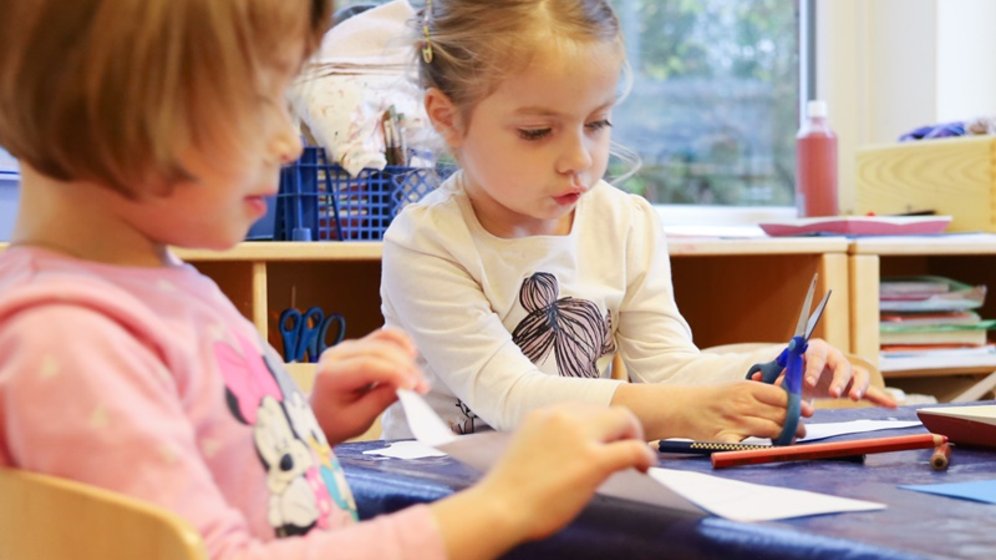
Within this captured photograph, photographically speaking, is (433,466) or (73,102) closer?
(73,102)

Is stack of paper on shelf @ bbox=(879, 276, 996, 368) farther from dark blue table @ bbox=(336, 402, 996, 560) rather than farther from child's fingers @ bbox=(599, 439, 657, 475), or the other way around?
child's fingers @ bbox=(599, 439, 657, 475)

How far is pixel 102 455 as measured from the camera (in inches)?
20.8

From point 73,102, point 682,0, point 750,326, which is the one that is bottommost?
point 750,326

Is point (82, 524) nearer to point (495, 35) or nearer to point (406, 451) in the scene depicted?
point (406, 451)

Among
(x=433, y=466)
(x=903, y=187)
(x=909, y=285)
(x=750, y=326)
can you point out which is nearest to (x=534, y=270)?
(x=433, y=466)

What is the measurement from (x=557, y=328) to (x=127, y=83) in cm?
82

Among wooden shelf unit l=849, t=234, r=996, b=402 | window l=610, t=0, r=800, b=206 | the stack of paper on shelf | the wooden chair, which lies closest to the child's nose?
the wooden chair

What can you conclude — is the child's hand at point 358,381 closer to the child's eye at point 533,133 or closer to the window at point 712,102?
the child's eye at point 533,133

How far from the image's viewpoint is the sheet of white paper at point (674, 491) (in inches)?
25.7

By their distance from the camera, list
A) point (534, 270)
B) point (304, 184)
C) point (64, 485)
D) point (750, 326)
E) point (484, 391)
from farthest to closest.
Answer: point (750, 326) → point (304, 184) → point (534, 270) → point (484, 391) → point (64, 485)

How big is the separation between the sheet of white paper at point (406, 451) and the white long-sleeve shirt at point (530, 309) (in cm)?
18

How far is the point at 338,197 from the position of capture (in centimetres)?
181

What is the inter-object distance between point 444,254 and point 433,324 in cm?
7

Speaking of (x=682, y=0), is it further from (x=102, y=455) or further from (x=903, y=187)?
(x=102, y=455)
